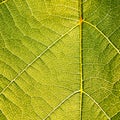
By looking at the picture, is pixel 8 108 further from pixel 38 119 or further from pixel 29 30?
pixel 29 30

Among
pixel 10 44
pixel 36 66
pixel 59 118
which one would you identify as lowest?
pixel 59 118

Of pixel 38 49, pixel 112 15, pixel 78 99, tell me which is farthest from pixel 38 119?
pixel 112 15

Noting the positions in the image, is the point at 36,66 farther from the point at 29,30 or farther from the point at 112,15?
the point at 112,15

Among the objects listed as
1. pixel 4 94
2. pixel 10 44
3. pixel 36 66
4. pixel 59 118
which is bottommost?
pixel 59 118

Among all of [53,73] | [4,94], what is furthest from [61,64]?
[4,94]

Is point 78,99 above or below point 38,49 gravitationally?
below

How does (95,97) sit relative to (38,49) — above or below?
below
